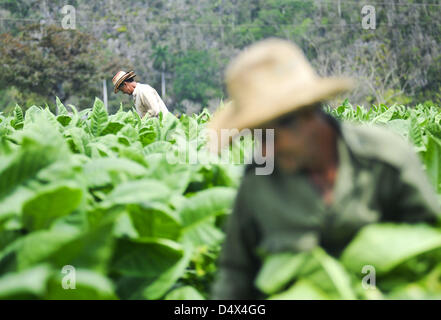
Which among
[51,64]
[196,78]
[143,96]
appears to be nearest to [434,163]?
[143,96]

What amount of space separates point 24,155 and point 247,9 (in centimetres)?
7633

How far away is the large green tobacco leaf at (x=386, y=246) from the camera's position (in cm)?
143

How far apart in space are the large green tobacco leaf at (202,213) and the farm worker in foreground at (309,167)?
0.95 ft

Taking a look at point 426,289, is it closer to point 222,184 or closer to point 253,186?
point 253,186

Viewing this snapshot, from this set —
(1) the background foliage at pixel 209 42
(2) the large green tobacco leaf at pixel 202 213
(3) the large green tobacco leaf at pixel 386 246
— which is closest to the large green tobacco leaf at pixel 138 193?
(2) the large green tobacco leaf at pixel 202 213

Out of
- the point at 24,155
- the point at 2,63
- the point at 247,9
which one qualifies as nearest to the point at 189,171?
the point at 24,155

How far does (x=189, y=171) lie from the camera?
7.16ft

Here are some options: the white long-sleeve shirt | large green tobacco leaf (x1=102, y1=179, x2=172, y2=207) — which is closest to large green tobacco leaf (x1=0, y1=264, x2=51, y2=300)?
large green tobacco leaf (x1=102, y1=179, x2=172, y2=207)

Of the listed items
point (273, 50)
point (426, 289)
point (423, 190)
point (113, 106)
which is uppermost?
point (113, 106)

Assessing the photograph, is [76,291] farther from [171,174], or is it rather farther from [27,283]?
[171,174]

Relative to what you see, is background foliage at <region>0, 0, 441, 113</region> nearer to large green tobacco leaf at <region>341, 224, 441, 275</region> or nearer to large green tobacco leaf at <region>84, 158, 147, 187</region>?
large green tobacco leaf at <region>84, 158, 147, 187</region>

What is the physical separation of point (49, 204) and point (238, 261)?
58cm

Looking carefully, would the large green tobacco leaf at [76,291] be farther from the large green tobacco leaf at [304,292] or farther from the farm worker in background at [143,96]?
the farm worker in background at [143,96]

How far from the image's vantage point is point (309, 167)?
4.82ft
